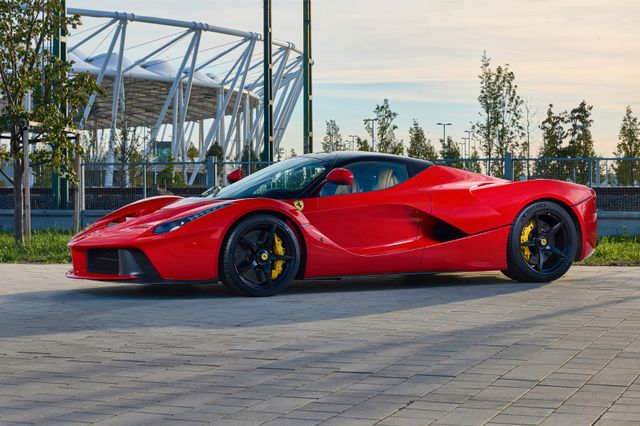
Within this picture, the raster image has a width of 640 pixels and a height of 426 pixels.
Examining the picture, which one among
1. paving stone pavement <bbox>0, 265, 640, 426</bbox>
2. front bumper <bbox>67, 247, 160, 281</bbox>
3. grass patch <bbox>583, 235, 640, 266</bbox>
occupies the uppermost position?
front bumper <bbox>67, 247, 160, 281</bbox>

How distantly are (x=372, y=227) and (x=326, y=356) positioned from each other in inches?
137

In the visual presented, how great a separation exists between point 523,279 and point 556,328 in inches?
119

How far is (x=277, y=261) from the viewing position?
8906 mm

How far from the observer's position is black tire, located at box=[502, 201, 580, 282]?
31.6 ft

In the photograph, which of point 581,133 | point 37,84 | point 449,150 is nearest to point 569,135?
point 581,133

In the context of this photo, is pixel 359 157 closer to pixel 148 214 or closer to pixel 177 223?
pixel 177 223

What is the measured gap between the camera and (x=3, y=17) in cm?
1723

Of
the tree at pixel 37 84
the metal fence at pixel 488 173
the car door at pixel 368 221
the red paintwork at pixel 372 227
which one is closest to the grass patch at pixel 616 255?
the red paintwork at pixel 372 227

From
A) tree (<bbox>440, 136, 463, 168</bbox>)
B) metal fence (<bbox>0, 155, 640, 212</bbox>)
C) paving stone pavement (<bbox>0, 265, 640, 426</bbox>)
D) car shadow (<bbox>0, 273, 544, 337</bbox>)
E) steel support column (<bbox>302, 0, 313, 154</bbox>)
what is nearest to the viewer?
paving stone pavement (<bbox>0, 265, 640, 426</bbox>)

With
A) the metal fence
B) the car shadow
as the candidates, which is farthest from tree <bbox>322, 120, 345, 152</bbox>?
the car shadow

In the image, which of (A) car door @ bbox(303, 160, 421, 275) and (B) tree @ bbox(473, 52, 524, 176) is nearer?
(A) car door @ bbox(303, 160, 421, 275)

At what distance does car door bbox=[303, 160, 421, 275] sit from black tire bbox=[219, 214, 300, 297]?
1.04 feet

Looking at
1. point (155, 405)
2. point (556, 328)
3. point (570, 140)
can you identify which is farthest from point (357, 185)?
point (570, 140)

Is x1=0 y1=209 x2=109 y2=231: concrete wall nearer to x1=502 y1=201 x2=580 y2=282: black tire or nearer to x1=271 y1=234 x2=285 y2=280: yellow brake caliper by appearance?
x1=271 y1=234 x2=285 y2=280: yellow brake caliper
